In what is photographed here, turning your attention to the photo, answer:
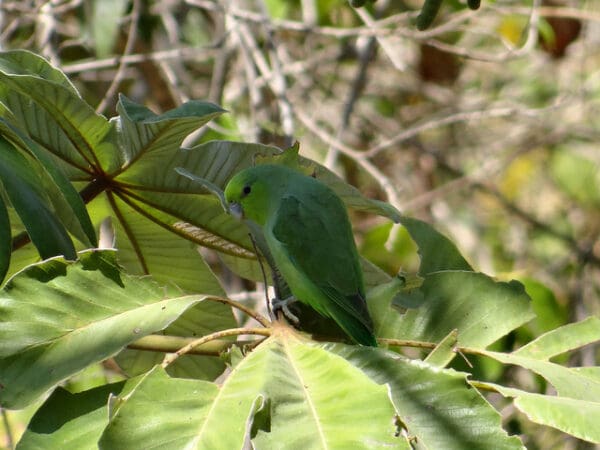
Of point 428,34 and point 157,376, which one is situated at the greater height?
point 428,34

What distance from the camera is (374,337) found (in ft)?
4.41

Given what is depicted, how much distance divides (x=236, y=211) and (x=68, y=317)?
59 cm

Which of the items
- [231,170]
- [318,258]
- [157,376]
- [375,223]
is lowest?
[375,223]

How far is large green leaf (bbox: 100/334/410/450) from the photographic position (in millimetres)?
939

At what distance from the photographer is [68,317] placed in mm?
1064

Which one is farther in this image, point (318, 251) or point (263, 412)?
point (318, 251)

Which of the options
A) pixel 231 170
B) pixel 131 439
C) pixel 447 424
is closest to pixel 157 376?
pixel 131 439

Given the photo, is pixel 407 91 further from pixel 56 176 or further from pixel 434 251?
pixel 56 176

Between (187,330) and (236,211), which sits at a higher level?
(236,211)

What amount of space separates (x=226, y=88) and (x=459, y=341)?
2.67 metres

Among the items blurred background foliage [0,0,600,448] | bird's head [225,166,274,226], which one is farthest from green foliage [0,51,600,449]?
blurred background foliage [0,0,600,448]

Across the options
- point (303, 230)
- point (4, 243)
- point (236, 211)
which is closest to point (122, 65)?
point (303, 230)

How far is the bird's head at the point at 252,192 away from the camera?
1.81 m

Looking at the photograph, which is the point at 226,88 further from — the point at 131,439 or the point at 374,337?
the point at 131,439
